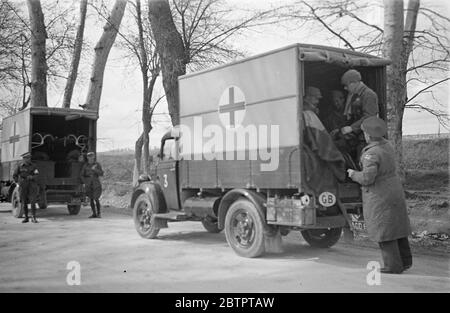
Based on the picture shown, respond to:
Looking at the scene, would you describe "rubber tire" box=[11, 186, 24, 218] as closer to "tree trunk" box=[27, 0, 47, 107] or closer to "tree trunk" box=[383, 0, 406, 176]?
"tree trunk" box=[27, 0, 47, 107]

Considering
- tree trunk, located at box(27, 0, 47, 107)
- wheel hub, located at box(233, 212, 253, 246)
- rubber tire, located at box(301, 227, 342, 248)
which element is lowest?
rubber tire, located at box(301, 227, 342, 248)

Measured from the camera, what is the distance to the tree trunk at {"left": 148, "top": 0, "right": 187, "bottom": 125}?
14.3 m

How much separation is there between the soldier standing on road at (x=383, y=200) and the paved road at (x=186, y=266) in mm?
343

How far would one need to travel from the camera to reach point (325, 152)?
682 cm

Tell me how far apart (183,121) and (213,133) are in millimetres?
964

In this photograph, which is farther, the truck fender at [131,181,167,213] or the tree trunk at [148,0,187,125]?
the tree trunk at [148,0,187,125]

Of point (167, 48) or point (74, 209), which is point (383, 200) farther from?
point (74, 209)

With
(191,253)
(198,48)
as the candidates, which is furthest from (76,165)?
(191,253)

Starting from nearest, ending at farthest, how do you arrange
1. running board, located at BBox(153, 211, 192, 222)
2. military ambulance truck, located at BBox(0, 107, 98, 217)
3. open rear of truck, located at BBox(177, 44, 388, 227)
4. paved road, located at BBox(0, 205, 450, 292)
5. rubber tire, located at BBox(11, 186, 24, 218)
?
paved road, located at BBox(0, 205, 450, 292), open rear of truck, located at BBox(177, 44, 388, 227), running board, located at BBox(153, 211, 192, 222), rubber tire, located at BBox(11, 186, 24, 218), military ambulance truck, located at BBox(0, 107, 98, 217)

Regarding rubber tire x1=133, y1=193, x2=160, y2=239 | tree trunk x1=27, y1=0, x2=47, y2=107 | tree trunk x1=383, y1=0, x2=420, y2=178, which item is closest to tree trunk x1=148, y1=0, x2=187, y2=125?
rubber tire x1=133, y1=193, x2=160, y2=239

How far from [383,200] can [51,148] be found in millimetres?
13081

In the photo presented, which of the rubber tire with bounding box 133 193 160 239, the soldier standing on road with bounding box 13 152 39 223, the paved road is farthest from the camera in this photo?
the soldier standing on road with bounding box 13 152 39 223

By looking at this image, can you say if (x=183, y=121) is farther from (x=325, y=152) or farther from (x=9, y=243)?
(x=9, y=243)

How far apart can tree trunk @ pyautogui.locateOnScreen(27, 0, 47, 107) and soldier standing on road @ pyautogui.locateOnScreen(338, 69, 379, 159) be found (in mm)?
15916
